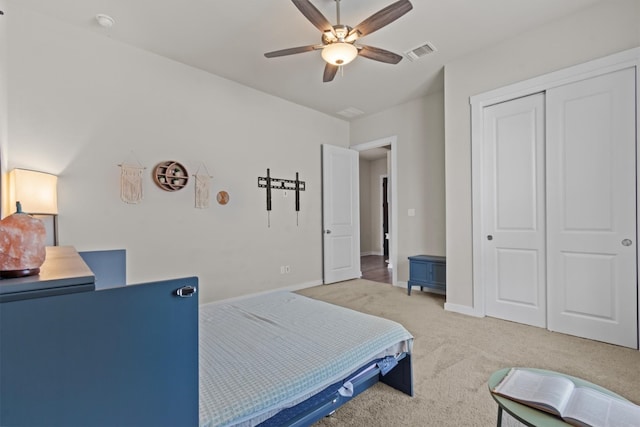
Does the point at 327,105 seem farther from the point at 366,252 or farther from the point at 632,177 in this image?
the point at 366,252

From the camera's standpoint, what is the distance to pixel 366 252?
341 inches

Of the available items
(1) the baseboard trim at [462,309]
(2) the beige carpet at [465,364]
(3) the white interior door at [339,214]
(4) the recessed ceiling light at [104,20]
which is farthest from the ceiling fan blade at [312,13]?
(1) the baseboard trim at [462,309]

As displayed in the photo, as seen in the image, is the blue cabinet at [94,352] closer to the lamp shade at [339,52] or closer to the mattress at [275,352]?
the mattress at [275,352]

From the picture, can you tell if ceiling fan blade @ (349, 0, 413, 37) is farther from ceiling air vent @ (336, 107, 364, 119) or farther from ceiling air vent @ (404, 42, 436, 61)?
ceiling air vent @ (336, 107, 364, 119)

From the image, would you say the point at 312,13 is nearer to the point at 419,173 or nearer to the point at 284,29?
the point at 284,29

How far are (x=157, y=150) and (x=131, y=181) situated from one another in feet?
1.49

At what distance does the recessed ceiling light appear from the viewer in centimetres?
261

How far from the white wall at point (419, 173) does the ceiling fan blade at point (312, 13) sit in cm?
270

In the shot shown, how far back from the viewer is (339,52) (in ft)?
7.80

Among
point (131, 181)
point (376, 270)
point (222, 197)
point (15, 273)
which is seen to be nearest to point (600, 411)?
point (15, 273)

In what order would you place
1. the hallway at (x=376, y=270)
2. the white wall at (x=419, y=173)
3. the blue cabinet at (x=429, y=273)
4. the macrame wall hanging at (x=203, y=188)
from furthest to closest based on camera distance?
the hallway at (x=376, y=270)
the white wall at (x=419, y=173)
the blue cabinet at (x=429, y=273)
the macrame wall hanging at (x=203, y=188)

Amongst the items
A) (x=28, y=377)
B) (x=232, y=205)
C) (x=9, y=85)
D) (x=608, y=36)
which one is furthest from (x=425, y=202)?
(x=9, y=85)

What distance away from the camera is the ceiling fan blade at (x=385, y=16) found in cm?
199

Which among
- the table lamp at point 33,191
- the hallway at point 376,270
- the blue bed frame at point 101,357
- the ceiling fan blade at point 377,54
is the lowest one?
the hallway at point 376,270
